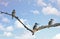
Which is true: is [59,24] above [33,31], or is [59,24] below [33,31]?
above

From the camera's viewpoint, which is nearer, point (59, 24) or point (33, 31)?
point (59, 24)

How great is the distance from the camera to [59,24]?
282 inches

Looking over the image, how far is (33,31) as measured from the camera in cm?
834

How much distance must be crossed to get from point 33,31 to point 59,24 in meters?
1.71
